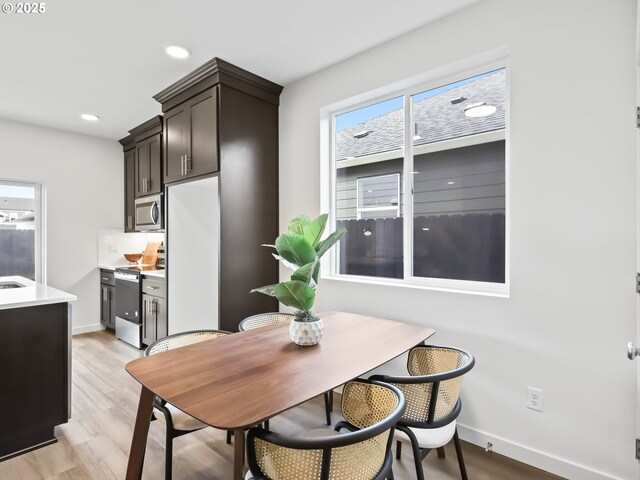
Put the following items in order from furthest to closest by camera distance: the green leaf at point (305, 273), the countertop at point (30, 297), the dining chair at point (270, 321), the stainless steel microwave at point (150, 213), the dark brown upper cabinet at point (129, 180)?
the dark brown upper cabinet at point (129, 180)
the stainless steel microwave at point (150, 213)
the dining chair at point (270, 321)
the countertop at point (30, 297)
the green leaf at point (305, 273)

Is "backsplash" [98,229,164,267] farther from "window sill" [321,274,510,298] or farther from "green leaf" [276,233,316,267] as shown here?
"green leaf" [276,233,316,267]

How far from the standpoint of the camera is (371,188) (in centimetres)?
280

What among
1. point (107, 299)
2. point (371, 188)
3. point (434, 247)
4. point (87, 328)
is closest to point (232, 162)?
point (371, 188)

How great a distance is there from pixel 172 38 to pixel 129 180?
2935 millimetres

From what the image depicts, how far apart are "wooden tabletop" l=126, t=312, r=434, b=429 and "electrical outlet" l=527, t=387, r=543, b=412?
0.63 m

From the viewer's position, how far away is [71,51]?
254cm

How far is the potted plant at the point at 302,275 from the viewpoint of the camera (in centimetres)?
160

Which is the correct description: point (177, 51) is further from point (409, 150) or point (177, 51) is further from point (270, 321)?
point (270, 321)

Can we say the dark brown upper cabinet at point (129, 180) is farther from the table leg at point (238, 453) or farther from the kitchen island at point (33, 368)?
the table leg at point (238, 453)

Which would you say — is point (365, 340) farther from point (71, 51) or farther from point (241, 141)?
point (71, 51)

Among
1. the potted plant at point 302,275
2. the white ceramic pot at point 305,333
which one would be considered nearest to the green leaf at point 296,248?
the potted plant at point 302,275

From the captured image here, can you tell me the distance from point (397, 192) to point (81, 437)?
8.81 ft

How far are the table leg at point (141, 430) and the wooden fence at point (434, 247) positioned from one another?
1.84 m

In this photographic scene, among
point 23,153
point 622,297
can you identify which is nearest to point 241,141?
point 622,297
